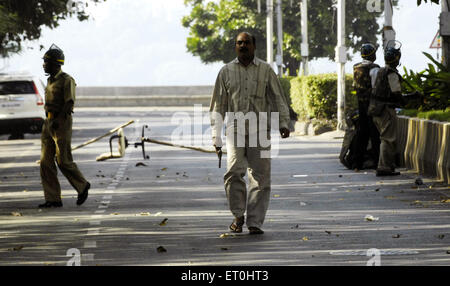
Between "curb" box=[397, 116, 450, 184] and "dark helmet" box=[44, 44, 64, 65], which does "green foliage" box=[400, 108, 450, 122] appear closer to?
"curb" box=[397, 116, 450, 184]

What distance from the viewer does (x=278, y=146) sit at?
26609mm

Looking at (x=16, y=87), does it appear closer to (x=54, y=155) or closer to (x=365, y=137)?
(x=365, y=137)

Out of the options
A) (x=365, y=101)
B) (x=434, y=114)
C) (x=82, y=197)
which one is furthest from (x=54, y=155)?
(x=434, y=114)

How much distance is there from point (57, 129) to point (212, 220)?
9.49 ft

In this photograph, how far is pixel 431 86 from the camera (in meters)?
20.2

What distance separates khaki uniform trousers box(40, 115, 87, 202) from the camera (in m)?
14.7

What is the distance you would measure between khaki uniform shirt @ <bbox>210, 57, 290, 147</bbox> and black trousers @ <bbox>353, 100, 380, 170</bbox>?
709 centimetres

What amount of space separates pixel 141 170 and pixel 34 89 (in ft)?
39.4

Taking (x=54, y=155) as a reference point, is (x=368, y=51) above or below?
above

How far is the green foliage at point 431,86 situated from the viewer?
19.3 meters

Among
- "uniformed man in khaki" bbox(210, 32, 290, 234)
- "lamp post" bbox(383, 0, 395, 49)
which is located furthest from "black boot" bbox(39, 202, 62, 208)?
"lamp post" bbox(383, 0, 395, 49)
